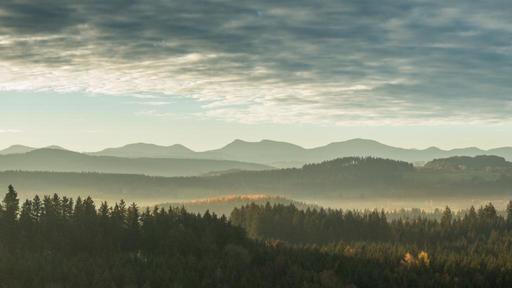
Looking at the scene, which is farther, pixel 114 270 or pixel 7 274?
pixel 114 270

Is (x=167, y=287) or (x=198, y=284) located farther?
(x=198, y=284)

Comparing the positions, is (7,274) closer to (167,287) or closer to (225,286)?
(167,287)

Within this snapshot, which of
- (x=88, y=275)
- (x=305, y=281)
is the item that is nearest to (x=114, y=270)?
(x=88, y=275)

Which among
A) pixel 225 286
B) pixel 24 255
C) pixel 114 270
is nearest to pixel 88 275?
pixel 114 270

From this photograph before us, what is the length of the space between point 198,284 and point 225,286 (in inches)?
284

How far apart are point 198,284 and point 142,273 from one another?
1531cm

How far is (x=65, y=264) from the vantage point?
193 m

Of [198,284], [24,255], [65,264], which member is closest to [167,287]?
[198,284]

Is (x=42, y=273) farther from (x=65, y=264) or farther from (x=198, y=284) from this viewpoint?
(x=198, y=284)

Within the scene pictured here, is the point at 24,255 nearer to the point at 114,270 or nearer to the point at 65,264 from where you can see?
the point at 65,264

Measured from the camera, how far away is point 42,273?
18200cm

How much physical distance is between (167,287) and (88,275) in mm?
24539

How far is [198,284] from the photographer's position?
632 ft

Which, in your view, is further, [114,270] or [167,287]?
[114,270]
